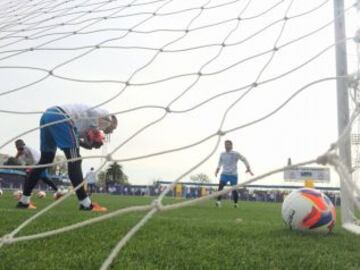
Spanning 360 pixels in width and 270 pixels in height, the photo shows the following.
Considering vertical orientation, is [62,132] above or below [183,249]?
above

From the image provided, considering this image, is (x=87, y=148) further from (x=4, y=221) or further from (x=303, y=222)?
(x=303, y=222)

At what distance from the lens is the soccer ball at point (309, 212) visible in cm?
354

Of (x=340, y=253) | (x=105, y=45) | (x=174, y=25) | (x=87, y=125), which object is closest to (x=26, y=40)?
(x=105, y=45)

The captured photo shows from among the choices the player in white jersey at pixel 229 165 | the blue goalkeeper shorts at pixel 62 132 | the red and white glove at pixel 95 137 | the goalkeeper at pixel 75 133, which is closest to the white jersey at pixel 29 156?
the player in white jersey at pixel 229 165

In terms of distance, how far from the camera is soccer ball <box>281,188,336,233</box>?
354cm

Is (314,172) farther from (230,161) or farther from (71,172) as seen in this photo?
(71,172)

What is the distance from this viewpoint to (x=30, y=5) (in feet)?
14.9

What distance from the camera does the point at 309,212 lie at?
3.57 meters

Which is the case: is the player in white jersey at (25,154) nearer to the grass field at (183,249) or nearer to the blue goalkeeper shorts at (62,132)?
the blue goalkeeper shorts at (62,132)

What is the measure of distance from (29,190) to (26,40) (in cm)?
208

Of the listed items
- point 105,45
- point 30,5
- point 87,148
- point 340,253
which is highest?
point 30,5

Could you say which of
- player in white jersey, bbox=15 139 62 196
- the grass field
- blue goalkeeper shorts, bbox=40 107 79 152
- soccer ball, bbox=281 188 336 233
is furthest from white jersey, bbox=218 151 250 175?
the grass field

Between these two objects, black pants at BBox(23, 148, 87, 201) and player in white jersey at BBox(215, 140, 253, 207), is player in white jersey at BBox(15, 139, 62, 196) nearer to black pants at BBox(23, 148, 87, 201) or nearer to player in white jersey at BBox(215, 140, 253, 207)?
player in white jersey at BBox(215, 140, 253, 207)

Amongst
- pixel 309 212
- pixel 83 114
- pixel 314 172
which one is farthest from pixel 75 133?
pixel 314 172
